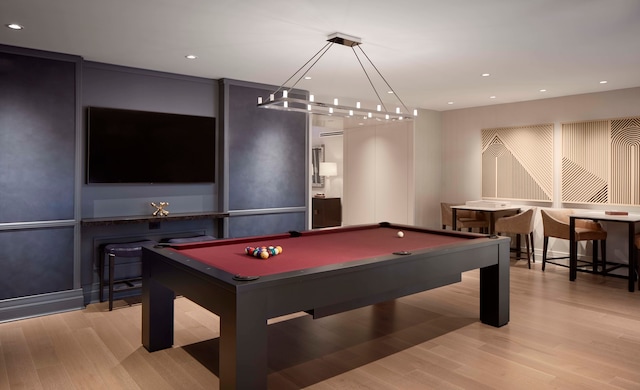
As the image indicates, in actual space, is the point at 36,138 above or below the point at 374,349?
above

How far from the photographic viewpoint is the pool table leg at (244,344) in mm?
2258

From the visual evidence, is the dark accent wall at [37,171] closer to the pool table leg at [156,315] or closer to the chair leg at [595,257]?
the pool table leg at [156,315]

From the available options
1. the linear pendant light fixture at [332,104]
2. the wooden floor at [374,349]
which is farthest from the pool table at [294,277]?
the linear pendant light fixture at [332,104]

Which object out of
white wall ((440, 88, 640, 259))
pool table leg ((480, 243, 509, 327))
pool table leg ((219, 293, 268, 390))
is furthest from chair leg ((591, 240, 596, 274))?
pool table leg ((219, 293, 268, 390))

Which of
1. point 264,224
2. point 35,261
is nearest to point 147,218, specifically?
point 35,261

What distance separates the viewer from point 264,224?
19.1 ft

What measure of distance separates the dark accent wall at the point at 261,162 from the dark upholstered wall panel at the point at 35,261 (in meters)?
1.80

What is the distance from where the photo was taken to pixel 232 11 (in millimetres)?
3166

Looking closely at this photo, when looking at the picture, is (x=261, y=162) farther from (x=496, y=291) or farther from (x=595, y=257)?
(x=595, y=257)

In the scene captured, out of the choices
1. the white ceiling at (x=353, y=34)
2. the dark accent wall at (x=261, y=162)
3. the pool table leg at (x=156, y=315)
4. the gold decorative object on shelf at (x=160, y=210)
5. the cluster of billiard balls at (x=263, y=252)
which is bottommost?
the pool table leg at (x=156, y=315)

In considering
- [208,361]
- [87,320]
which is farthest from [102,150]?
[208,361]

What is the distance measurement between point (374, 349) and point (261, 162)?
10.2 feet

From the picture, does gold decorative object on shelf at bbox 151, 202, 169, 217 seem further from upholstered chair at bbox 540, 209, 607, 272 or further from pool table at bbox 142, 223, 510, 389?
upholstered chair at bbox 540, 209, 607, 272

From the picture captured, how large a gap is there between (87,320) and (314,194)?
23.2ft
